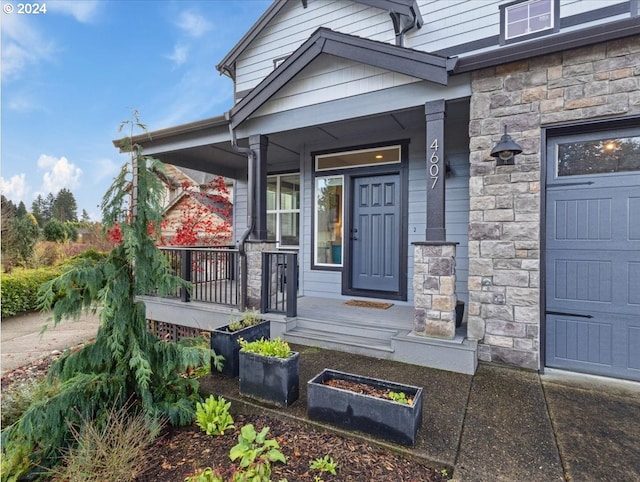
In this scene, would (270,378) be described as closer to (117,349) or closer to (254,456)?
(254,456)

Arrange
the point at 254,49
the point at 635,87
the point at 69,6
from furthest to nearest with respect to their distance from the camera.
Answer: the point at 254,49, the point at 69,6, the point at 635,87

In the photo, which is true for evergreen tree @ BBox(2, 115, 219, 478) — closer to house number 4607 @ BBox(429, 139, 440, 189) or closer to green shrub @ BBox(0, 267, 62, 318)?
house number 4607 @ BBox(429, 139, 440, 189)

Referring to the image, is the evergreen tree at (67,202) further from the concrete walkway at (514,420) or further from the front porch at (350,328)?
the concrete walkway at (514,420)

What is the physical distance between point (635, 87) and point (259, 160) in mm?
4019

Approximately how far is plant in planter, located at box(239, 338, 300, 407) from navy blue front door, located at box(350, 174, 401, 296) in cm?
274

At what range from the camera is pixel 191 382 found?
8.27ft

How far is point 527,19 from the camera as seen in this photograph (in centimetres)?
432

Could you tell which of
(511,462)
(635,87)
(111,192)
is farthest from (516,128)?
(111,192)

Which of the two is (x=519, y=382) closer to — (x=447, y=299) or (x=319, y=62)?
(x=447, y=299)

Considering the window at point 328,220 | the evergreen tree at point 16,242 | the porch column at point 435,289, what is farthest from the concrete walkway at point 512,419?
the evergreen tree at point 16,242

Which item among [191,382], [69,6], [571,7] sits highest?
[69,6]

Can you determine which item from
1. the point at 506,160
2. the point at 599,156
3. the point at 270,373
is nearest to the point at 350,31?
the point at 506,160

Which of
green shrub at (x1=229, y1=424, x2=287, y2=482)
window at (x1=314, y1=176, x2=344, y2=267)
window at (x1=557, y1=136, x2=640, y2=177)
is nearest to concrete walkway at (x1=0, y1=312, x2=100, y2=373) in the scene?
green shrub at (x1=229, y1=424, x2=287, y2=482)

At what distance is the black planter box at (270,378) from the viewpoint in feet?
8.02
